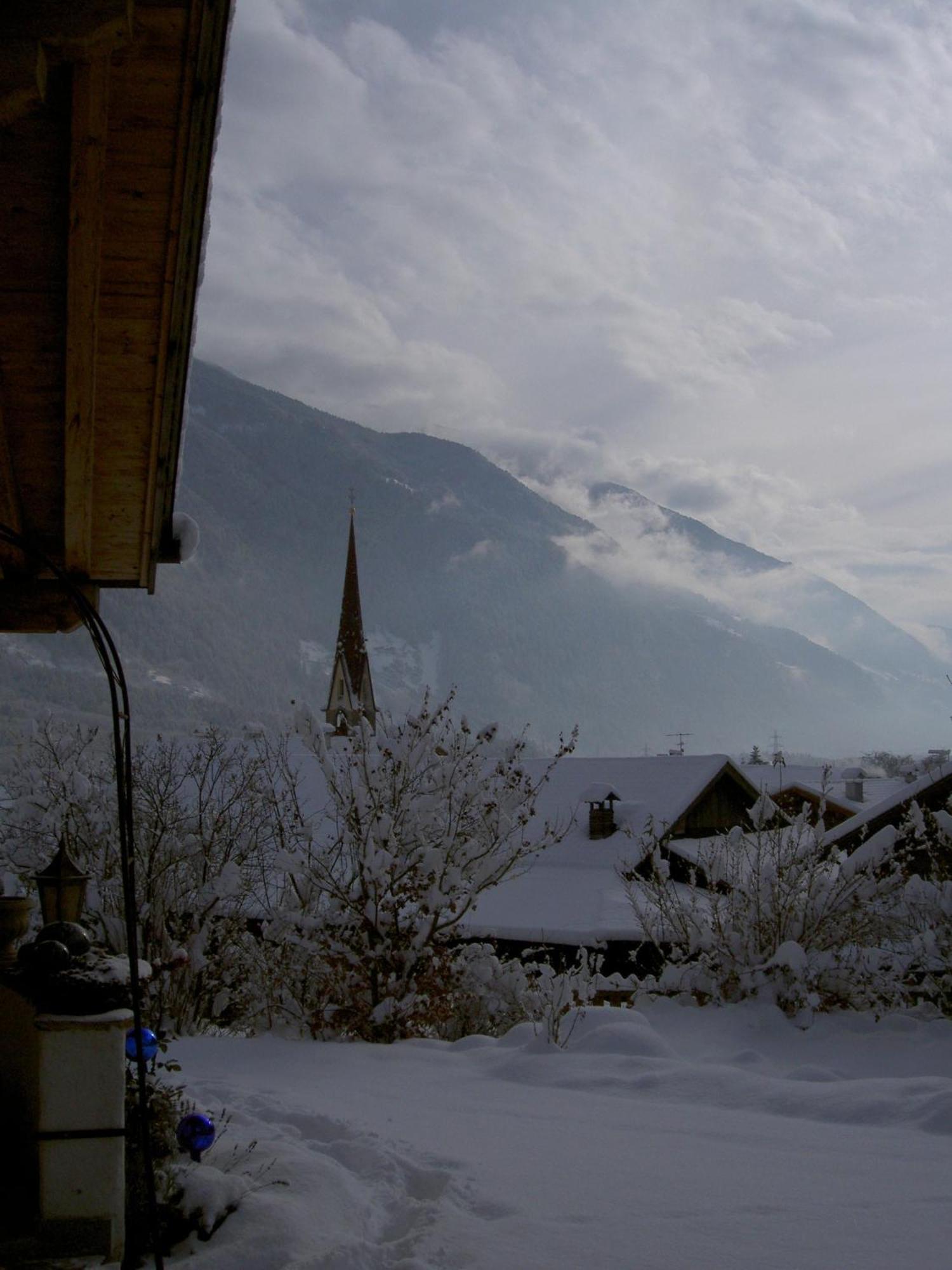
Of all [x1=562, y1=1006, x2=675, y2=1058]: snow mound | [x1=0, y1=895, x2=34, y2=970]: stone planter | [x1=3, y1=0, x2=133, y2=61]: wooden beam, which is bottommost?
[x1=562, y1=1006, x2=675, y2=1058]: snow mound

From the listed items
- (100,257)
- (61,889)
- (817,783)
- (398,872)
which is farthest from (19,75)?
(817,783)

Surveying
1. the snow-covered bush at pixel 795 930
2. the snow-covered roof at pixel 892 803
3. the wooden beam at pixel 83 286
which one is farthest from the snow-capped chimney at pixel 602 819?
the wooden beam at pixel 83 286

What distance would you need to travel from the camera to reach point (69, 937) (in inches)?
166

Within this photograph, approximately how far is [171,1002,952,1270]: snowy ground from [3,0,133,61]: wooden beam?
3.84m

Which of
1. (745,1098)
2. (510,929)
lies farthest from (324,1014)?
(510,929)

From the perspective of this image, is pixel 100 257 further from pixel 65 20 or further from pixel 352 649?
pixel 352 649

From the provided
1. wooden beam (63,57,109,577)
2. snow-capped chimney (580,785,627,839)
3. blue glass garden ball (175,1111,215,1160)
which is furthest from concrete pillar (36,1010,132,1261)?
snow-capped chimney (580,785,627,839)

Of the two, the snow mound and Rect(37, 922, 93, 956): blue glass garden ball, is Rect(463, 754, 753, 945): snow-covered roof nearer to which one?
the snow mound

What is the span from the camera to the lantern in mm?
4883

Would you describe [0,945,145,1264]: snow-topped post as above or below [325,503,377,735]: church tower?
below

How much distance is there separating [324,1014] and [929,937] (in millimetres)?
5786

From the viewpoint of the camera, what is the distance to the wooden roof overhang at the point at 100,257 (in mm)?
2809

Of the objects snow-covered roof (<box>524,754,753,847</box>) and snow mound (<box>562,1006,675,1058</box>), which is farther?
snow-covered roof (<box>524,754,753,847</box>)

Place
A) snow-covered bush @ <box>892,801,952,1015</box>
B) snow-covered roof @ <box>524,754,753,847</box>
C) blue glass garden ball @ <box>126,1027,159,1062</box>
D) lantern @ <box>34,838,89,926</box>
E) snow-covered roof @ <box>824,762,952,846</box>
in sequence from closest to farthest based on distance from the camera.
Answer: blue glass garden ball @ <box>126,1027,159,1062</box>, lantern @ <box>34,838,89,926</box>, snow-covered bush @ <box>892,801,952,1015</box>, snow-covered roof @ <box>824,762,952,846</box>, snow-covered roof @ <box>524,754,753,847</box>
